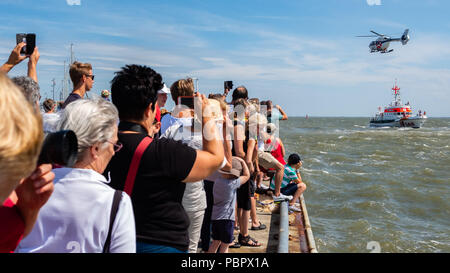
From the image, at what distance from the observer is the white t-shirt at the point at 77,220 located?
1.78 meters

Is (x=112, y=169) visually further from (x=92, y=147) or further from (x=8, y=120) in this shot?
(x=8, y=120)

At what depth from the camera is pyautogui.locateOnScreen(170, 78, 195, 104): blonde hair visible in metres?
3.78

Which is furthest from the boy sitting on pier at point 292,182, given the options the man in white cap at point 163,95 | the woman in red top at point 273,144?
the man in white cap at point 163,95

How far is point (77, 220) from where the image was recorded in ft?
5.82

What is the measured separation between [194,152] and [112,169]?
512 millimetres

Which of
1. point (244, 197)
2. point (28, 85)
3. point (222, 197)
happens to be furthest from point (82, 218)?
point (244, 197)

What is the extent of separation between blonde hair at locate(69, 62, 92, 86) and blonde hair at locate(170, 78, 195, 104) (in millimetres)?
1161

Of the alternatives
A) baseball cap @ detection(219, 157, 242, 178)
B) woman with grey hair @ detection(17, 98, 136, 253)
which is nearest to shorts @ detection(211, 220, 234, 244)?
baseball cap @ detection(219, 157, 242, 178)

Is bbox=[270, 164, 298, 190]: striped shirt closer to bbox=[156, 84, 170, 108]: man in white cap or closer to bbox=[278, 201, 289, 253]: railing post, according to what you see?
bbox=[278, 201, 289, 253]: railing post

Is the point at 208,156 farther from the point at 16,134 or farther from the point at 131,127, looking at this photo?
the point at 16,134

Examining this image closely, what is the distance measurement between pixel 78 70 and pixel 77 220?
2940mm

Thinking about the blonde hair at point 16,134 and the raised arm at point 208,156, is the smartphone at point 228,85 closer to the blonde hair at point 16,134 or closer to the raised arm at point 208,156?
the raised arm at point 208,156

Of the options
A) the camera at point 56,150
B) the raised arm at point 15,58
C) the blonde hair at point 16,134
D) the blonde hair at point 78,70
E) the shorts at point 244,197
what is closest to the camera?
the blonde hair at point 16,134

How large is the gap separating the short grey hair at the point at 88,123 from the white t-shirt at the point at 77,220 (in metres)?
0.15
